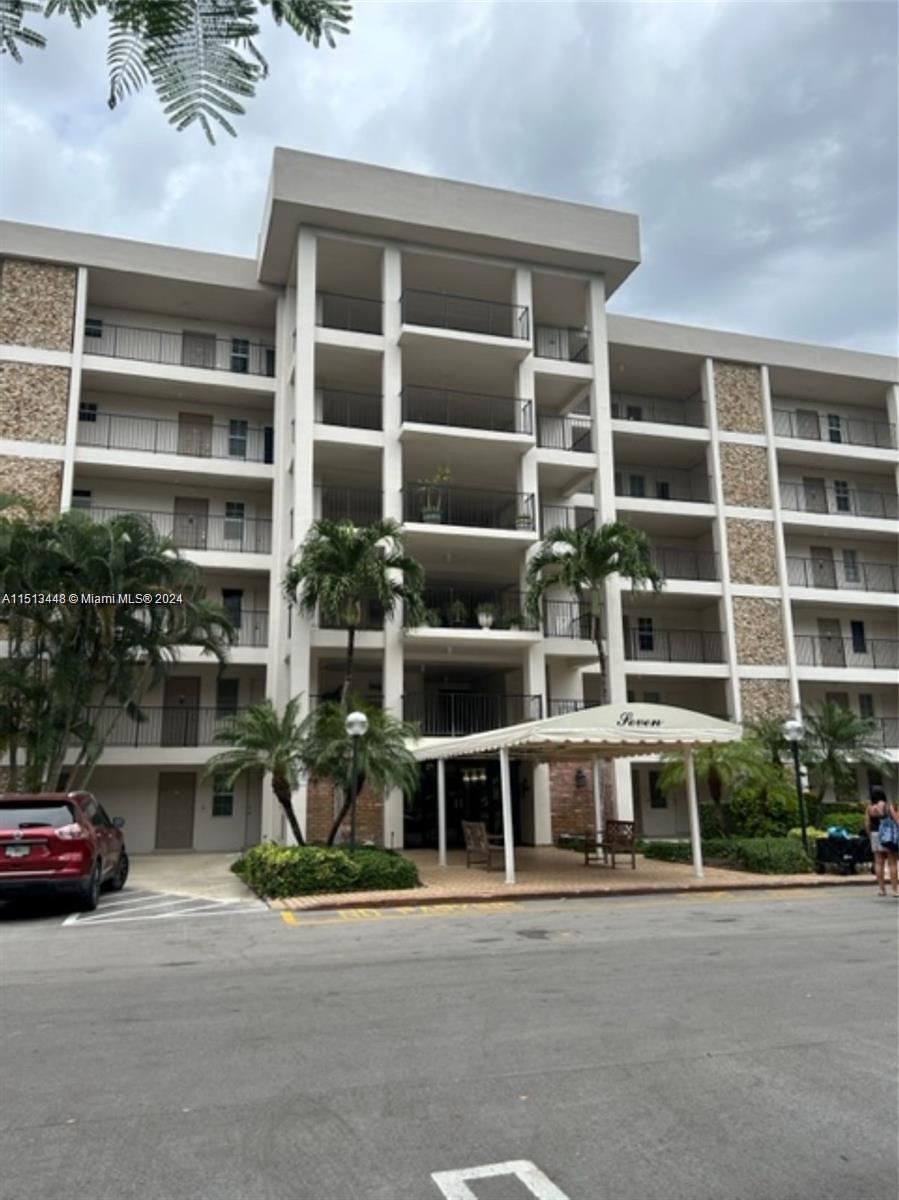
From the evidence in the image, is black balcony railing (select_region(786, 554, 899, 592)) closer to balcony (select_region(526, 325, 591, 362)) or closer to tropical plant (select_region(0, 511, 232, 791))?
balcony (select_region(526, 325, 591, 362))

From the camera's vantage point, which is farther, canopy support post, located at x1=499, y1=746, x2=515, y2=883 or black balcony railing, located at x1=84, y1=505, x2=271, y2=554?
black balcony railing, located at x1=84, y1=505, x2=271, y2=554

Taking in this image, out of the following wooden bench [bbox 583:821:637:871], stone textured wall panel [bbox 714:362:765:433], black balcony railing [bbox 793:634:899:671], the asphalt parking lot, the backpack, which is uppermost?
stone textured wall panel [bbox 714:362:765:433]

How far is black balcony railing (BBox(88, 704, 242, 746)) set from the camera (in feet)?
78.9

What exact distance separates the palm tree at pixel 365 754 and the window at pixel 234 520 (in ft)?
35.3

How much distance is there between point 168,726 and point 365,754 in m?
10.6

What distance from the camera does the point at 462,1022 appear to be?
6.53 meters

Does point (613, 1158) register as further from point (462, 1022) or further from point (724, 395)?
point (724, 395)

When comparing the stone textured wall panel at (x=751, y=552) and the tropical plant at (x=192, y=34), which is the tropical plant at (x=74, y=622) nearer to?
the stone textured wall panel at (x=751, y=552)

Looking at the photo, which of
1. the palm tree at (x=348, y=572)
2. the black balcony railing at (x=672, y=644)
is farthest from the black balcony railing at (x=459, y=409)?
the black balcony railing at (x=672, y=644)

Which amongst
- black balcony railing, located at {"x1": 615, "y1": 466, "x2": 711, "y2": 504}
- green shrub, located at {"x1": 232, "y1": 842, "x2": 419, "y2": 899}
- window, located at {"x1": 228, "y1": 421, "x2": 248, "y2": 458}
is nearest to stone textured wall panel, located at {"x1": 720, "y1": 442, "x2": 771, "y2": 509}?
black balcony railing, located at {"x1": 615, "y1": 466, "x2": 711, "y2": 504}

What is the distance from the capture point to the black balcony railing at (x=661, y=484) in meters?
32.0

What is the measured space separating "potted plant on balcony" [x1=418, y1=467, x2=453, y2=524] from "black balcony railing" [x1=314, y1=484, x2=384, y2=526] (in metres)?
1.45

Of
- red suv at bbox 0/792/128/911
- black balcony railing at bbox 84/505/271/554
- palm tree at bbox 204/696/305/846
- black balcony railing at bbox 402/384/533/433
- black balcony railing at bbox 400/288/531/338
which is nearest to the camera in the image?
red suv at bbox 0/792/128/911

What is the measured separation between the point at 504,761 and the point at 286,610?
958 cm
